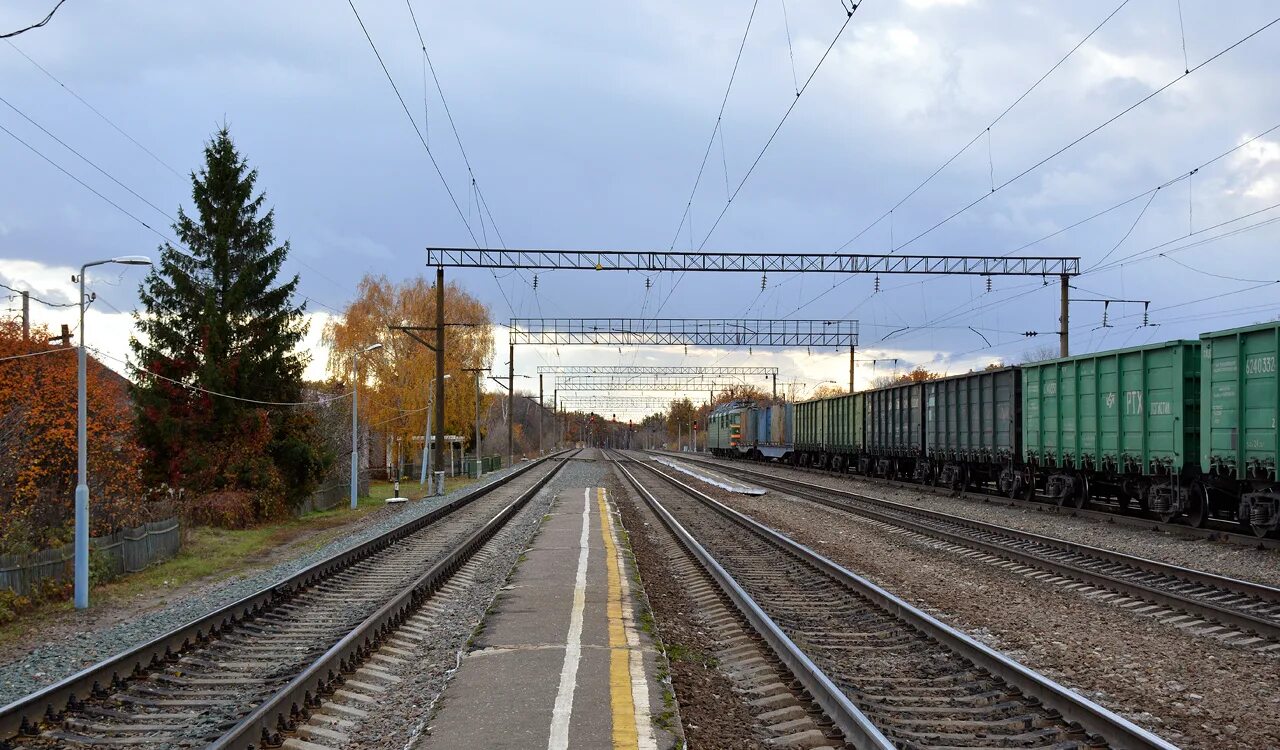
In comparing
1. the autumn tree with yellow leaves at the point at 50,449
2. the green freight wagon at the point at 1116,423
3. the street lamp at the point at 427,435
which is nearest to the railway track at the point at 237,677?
the autumn tree with yellow leaves at the point at 50,449

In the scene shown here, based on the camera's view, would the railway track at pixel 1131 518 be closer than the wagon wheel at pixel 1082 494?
Yes

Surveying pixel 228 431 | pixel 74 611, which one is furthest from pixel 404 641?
pixel 228 431

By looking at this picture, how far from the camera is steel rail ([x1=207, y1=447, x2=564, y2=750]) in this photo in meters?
5.97

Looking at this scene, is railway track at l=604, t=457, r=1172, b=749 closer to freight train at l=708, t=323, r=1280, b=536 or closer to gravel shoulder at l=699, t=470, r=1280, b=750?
gravel shoulder at l=699, t=470, r=1280, b=750

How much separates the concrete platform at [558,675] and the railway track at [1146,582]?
5719 millimetres

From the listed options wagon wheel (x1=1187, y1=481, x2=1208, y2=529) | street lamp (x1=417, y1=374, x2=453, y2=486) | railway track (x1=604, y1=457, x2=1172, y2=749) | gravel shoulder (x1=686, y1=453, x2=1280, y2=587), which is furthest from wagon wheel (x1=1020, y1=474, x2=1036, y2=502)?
street lamp (x1=417, y1=374, x2=453, y2=486)

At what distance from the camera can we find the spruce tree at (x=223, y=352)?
29.8 m

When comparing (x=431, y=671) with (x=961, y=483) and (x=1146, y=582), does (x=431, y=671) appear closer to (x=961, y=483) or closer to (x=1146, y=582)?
(x=1146, y=582)

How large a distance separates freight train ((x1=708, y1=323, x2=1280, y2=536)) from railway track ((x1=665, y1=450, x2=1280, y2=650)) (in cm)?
347

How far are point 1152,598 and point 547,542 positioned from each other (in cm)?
974

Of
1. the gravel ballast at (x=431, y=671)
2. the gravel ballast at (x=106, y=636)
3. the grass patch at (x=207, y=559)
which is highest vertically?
the gravel ballast at (x=431, y=671)

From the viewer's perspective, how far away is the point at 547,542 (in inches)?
680

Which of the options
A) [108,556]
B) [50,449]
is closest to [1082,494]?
[108,556]

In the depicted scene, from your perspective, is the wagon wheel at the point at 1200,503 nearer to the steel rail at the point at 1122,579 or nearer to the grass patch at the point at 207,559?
the steel rail at the point at 1122,579
